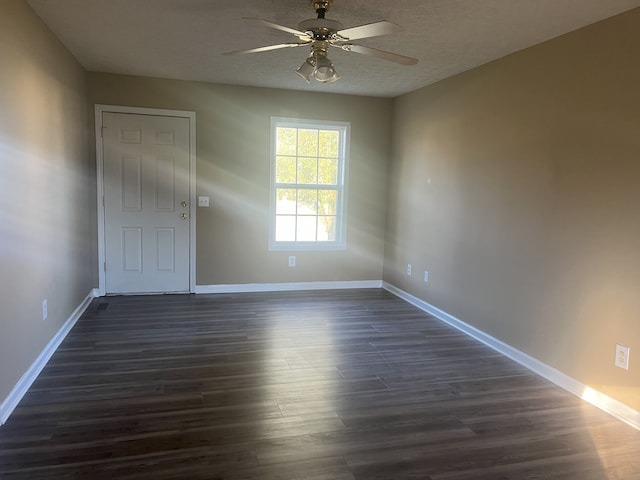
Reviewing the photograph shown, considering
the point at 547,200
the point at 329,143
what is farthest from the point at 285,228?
the point at 547,200

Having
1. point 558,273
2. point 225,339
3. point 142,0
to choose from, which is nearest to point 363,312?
point 225,339

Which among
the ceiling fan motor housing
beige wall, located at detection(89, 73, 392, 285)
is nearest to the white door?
beige wall, located at detection(89, 73, 392, 285)

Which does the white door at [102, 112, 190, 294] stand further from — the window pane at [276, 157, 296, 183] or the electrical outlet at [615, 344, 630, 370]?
the electrical outlet at [615, 344, 630, 370]

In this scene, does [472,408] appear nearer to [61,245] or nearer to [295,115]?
[61,245]

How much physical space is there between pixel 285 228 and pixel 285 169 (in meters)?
0.72

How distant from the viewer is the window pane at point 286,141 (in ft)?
17.8

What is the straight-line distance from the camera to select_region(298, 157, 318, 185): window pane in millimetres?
5559

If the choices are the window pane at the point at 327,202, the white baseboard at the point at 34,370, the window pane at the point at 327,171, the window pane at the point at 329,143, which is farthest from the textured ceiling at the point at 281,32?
the white baseboard at the point at 34,370

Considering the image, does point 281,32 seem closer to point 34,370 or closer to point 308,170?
point 308,170

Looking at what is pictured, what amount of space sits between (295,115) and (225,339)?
2.84 metres

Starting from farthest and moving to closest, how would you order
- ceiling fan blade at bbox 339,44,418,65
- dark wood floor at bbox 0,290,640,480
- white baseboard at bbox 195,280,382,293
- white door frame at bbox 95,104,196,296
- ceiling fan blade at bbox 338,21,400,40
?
white baseboard at bbox 195,280,382,293
white door frame at bbox 95,104,196,296
ceiling fan blade at bbox 339,44,418,65
ceiling fan blade at bbox 338,21,400,40
dark wood floor at bbox 0,290,640,480

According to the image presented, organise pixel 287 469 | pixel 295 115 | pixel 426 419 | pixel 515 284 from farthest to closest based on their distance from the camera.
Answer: pixel 295 115 → pixel 515 284 → pixel 426 419 → pixel 287 469

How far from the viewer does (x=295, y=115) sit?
5371 millimetres

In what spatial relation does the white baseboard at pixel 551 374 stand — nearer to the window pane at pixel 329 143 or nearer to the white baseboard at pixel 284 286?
the white baseboard at pixel 284 286
